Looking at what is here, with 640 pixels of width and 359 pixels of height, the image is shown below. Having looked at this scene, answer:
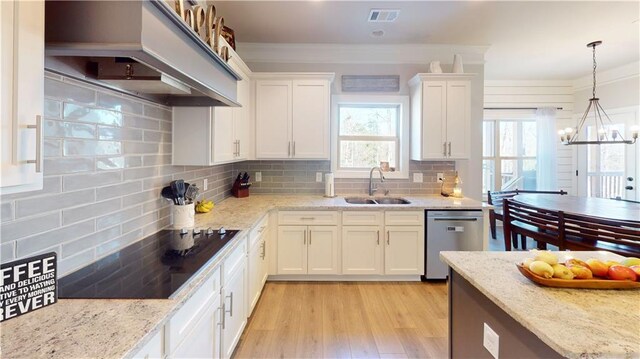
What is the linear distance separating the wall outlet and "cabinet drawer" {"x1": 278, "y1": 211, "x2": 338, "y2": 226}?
6.95ft

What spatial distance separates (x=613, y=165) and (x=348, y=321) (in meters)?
5.57

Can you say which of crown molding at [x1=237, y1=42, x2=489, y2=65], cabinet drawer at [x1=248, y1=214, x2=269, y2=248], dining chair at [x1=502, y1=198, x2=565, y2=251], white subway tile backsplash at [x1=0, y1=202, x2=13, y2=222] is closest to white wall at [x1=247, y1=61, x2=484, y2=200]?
crown molding at [x1=237, y1=42, x2=489, y2=65]

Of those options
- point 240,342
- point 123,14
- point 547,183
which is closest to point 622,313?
point 123,14

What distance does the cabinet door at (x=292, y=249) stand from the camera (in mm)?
3363

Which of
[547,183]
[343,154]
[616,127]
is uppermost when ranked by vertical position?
[616,127]

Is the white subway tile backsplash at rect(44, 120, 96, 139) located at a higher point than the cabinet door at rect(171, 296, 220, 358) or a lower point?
higher

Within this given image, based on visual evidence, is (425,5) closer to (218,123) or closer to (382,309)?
(218,123)

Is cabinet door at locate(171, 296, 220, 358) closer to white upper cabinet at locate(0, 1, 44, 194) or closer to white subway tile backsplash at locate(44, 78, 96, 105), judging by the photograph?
white upper cabinet at locate(0, 1, 44, 194)

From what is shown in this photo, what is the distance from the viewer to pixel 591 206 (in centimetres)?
376

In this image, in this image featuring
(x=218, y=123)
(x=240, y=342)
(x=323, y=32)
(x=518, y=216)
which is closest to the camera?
(x=240, y=342)

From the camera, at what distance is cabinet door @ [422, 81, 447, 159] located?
368 cm

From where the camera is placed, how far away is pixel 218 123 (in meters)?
2.54

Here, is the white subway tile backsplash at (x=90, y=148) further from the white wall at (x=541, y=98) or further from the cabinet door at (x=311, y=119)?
the white wall at (x=541, y=98)

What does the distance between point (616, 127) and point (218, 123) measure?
6.27 metres
